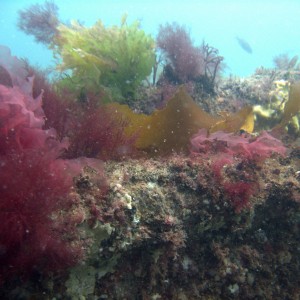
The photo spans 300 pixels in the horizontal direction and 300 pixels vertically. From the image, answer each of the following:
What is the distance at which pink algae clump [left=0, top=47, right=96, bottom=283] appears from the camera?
5.94 feet

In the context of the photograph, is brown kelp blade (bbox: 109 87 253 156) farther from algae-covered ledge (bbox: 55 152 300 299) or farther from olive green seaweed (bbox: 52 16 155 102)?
olive green seaweed (bbox: 52 16 155 102)

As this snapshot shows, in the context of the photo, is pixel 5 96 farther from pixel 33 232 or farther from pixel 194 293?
pixel 194 293

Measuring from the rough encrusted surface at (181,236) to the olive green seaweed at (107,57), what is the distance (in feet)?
7.29

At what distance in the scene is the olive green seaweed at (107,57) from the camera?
174 inches

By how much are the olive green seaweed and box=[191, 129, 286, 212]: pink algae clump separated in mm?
1956

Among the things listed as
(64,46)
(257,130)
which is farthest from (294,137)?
(64,46)

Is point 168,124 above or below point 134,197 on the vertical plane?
above

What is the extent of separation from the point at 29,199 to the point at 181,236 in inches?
56.7

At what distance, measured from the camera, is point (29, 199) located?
186 cm

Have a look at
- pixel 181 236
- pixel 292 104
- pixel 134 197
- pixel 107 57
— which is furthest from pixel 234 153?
pixel 107 57

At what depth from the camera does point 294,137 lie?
4477 millimetres

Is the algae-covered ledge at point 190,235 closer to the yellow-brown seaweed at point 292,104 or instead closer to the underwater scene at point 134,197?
the underwater scene at point 134,197

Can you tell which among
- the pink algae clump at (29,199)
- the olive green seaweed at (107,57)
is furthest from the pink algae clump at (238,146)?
the olive green seaweed at (107,57)

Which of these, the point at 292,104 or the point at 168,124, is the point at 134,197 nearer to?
the point at 168,124
